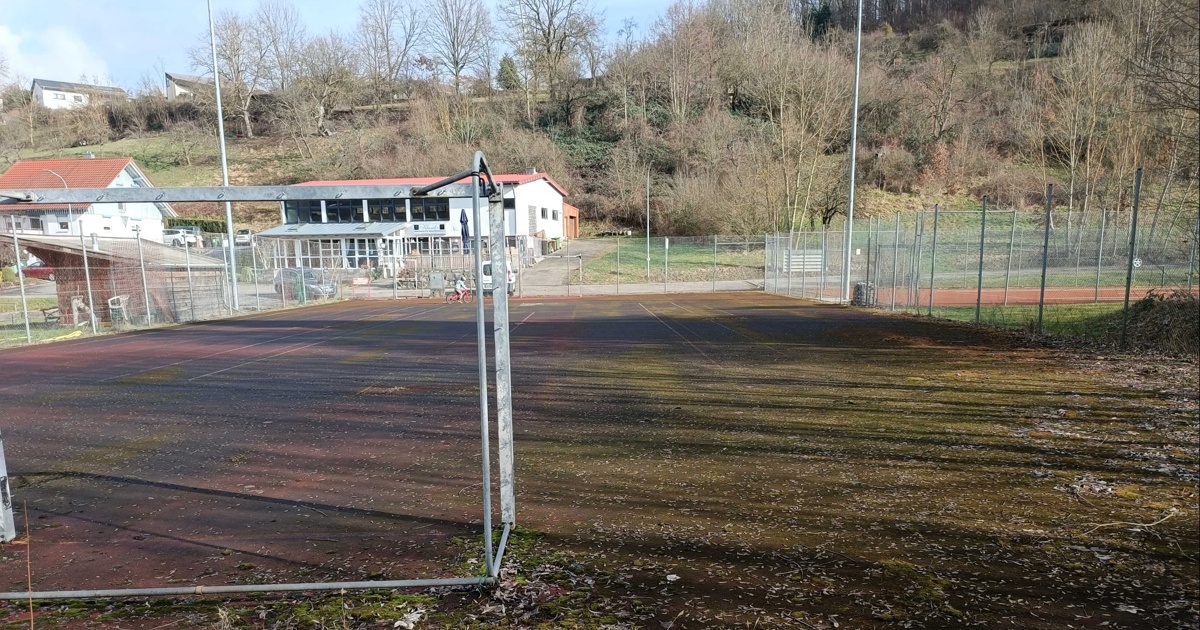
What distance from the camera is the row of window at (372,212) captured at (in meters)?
42.2

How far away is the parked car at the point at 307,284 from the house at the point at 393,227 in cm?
559

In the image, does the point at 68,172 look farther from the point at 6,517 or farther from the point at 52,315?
the point at 6,517

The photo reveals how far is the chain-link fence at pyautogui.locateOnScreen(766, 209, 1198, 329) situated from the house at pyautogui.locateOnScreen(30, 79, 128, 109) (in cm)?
8326

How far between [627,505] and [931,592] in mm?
1819

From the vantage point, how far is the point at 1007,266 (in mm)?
16625

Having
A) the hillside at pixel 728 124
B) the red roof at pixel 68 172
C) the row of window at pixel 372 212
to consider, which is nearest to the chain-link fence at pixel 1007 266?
the hillside at pixel 728 124

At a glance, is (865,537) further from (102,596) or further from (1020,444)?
(102,596)

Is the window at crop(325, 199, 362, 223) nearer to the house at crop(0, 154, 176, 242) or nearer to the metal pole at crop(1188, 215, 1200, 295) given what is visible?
the house at crop(0, 154, 176, 242)

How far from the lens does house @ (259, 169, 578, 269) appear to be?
123 ft

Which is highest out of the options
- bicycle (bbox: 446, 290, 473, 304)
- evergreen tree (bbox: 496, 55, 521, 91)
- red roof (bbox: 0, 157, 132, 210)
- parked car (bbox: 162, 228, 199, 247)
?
evergreen tree (bbox: 496, 55, 521, 91)

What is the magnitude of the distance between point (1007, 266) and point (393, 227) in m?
33.4

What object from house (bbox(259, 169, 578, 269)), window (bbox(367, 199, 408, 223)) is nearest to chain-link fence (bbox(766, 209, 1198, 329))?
house (bbox(259, 169, 578, 269))

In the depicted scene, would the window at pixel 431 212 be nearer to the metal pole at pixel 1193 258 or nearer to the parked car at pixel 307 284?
the parked car at pixel 307 284

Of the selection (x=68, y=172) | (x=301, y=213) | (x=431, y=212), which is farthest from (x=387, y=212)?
(x=68, y=172)
